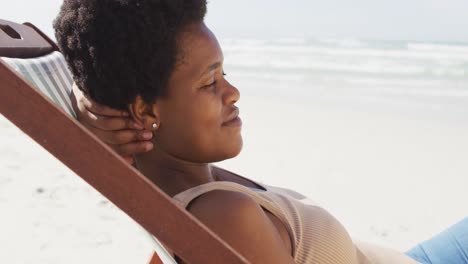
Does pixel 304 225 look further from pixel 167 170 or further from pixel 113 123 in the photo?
pixel 113 123

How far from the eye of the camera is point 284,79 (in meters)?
12.9

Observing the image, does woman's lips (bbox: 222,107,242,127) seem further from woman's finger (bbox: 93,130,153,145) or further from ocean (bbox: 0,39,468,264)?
ocean (bbox: 0,39,468,264)

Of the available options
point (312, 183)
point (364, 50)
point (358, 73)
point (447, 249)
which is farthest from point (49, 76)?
point (364, 50)

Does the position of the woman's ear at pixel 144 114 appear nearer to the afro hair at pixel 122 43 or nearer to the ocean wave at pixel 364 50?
the afro hair at pixel 122 43

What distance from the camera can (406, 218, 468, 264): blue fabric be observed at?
6.75ft

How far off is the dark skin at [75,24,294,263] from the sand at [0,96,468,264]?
5.88 feet

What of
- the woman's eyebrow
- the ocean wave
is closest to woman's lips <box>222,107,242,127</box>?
the woman's eyebrow

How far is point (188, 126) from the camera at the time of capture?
1.47 metres

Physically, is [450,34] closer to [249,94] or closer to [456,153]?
[249,94]

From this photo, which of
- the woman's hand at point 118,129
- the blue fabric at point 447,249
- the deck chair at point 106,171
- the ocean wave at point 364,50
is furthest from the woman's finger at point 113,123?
the ocean wave at point 364,50

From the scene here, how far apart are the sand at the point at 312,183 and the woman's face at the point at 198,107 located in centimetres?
185

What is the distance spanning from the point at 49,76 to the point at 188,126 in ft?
1.60

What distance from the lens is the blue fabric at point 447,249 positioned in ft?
6.75

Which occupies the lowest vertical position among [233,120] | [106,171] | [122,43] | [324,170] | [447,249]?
[324,170]
